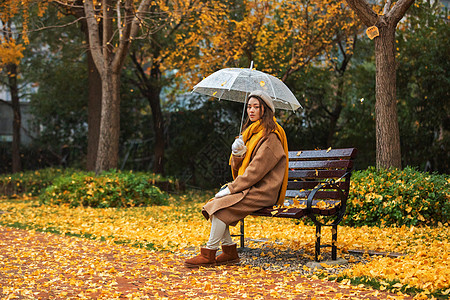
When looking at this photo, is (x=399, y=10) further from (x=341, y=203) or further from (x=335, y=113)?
(x=335, y=113)

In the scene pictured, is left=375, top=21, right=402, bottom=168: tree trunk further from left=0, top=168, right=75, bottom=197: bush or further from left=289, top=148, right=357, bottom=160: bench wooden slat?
left=0, top=168, right=75, bottom=197: bush

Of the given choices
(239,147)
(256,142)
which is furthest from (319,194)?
(239,147)

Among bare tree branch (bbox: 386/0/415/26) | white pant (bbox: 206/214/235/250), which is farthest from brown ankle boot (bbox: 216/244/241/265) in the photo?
bare tree branch (bbox: 386/0/415/26)

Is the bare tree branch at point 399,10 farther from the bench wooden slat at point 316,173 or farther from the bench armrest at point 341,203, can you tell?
the bench armrest at point 341,203

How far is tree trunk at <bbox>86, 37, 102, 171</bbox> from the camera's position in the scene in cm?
1387

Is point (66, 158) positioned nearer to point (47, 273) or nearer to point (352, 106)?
point (352, 106)

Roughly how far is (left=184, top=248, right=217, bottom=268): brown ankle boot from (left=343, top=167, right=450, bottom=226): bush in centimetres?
289

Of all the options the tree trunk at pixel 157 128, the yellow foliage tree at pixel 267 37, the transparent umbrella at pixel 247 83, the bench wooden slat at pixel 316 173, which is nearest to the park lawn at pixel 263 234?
the bench wooden slat at pixel 316 173

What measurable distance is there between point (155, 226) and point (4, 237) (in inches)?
81.6

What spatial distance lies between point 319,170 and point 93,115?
953cm

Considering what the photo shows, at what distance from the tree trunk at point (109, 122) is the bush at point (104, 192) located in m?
0.39

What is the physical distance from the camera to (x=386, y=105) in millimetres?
8078

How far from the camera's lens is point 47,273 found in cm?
484

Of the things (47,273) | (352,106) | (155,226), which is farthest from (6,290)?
(352,106)
